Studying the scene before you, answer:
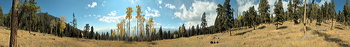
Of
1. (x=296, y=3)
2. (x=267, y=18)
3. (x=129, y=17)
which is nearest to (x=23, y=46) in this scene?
(x=129, y=17)

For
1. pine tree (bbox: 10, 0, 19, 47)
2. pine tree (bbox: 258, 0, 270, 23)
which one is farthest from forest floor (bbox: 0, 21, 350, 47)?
pine tree (bbox: 258, 0, 270, 23)

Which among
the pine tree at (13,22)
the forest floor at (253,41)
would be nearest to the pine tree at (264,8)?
the forest floor at (253,41)

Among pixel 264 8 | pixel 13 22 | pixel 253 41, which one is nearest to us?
pixel 13 22

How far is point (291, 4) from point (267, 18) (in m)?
14.0

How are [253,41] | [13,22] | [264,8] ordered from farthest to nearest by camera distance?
[264,8], [253,41], [13,22]

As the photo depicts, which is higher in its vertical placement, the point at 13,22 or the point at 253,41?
the point at 13,22

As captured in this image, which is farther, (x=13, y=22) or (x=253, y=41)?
(x=253, y=41)

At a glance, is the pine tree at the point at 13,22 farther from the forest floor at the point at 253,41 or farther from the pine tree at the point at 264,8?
the pine tree at the point at 264,8

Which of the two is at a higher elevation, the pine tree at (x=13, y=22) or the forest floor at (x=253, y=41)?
the pine tree at (x=13, y=22)

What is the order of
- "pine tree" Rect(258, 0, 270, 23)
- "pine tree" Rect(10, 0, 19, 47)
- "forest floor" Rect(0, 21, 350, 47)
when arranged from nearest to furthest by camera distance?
"pine tree" Rect(10, 0, 19, 47), "forest floor" Rect(0, 21, 350, 47), "pine tree" Rect(258, 0, 270, 23)

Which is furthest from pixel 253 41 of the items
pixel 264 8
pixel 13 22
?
pixel 264 8

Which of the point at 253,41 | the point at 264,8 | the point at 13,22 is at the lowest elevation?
the point at 253,41

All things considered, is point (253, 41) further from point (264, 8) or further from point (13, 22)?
point (264, 8)

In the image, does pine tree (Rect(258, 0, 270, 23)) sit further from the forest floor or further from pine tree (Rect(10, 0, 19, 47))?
pine tree (Rect(10, 0, 19, 47))
